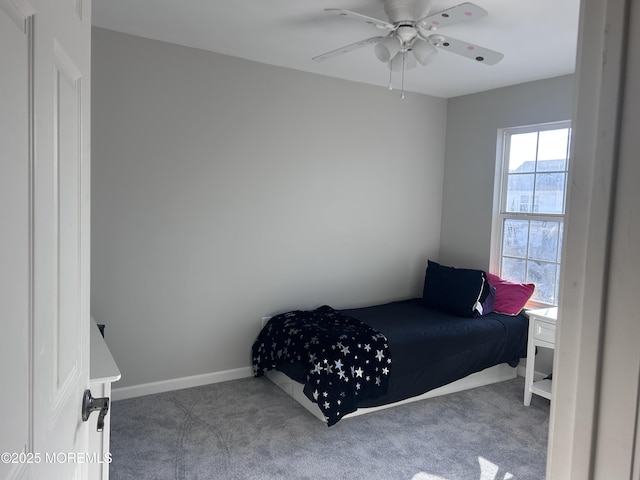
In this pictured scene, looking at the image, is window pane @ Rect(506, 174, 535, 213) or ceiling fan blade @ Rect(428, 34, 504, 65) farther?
window pane @ Rect(506, 174, 535, 213)

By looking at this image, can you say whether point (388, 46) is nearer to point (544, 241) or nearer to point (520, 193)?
point (520, 193)

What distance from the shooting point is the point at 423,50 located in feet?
8.50

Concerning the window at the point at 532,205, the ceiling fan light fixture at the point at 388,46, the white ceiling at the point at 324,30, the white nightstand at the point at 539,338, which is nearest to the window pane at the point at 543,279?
the window at the point at 532,205

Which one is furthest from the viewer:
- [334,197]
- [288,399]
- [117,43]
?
[334,197]

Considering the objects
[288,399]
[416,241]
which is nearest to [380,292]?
[416,241]

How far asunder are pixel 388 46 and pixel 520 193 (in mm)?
2180

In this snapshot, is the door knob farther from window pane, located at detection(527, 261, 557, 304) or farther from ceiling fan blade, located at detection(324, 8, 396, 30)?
window pane, located at detection(527, 261, 557, 304)

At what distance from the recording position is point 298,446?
8.95ft

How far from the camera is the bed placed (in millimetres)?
2971

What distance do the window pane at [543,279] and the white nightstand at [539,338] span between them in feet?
1.86

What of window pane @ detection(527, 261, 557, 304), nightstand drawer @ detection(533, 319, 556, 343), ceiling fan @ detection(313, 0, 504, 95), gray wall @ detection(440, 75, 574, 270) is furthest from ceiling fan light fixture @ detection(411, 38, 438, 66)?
window pane @ detection(527, 261, 557, 304)

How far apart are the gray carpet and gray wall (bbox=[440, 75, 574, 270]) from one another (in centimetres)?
150

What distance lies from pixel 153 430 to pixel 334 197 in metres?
2.22

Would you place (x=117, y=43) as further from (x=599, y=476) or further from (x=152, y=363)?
(x=599, y=476)
